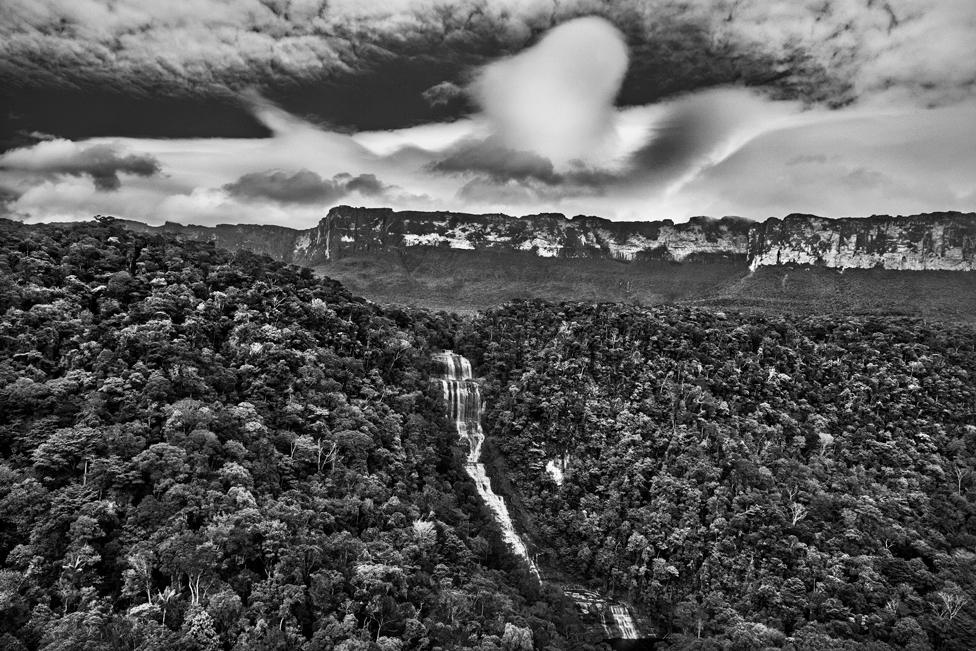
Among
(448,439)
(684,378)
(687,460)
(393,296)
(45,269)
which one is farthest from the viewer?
(393,296)

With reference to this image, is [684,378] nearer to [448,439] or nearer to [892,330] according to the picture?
[448,439]

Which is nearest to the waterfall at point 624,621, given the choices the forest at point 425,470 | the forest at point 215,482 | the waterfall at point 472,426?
the forest at point 425,470

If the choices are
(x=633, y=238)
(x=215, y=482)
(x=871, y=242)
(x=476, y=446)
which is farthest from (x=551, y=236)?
(x=215, y=482)

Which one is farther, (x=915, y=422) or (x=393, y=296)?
(x=393, y=296)

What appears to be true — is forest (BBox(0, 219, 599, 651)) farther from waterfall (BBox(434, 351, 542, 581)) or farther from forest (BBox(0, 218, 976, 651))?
waterfall (BBox(434, 351, 542, 581))

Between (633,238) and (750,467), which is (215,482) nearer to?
(750,467)

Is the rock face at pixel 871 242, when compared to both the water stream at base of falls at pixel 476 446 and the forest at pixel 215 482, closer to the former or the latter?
the water stream at base of falls at pixel 476 446

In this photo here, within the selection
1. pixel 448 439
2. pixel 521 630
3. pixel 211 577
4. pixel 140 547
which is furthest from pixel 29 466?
pixel 448 439
